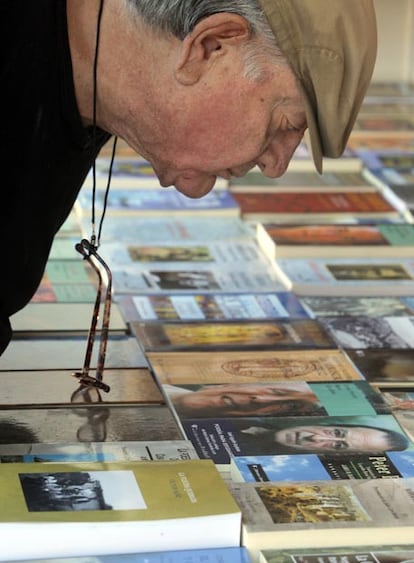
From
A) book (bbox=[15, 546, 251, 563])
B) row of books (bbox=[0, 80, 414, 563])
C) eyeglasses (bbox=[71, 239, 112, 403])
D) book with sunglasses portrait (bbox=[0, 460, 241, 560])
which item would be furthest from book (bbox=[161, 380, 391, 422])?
book (bbox=[15, 546, 251, 563])

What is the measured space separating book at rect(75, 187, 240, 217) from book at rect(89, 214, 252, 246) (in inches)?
0.7

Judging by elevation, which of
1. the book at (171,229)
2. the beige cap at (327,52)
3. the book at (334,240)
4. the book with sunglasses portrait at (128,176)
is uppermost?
the book with sunglasses portrait at (128,176)

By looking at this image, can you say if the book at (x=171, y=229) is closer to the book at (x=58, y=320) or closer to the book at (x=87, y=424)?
the book at (x=58, y=320)

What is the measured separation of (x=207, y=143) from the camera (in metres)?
1.75

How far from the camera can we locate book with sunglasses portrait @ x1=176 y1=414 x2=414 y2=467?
1.87 meters

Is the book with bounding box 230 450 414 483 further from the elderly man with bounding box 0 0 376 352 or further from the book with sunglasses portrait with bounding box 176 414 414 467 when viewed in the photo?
the elderly man with bounding box 0 0 376 352

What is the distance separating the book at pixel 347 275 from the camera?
8.63 ft

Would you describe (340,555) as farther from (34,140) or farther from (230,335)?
(230,335)

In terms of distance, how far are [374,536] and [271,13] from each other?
64cm

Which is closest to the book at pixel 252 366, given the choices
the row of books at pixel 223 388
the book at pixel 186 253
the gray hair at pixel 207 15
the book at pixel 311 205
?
the row of books at pixel 223 388

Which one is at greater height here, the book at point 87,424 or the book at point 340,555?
the book at point 87,424

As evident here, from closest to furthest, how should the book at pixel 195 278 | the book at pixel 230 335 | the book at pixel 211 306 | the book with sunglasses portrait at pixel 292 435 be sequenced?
the book with sunglasses portrait at pixel 292 435
the book at pixel 230 335
the book at pixel 211 306
the book at pixel 195 278

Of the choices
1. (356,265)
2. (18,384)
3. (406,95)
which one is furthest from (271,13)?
(406,95)

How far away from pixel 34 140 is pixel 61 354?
541 mm
